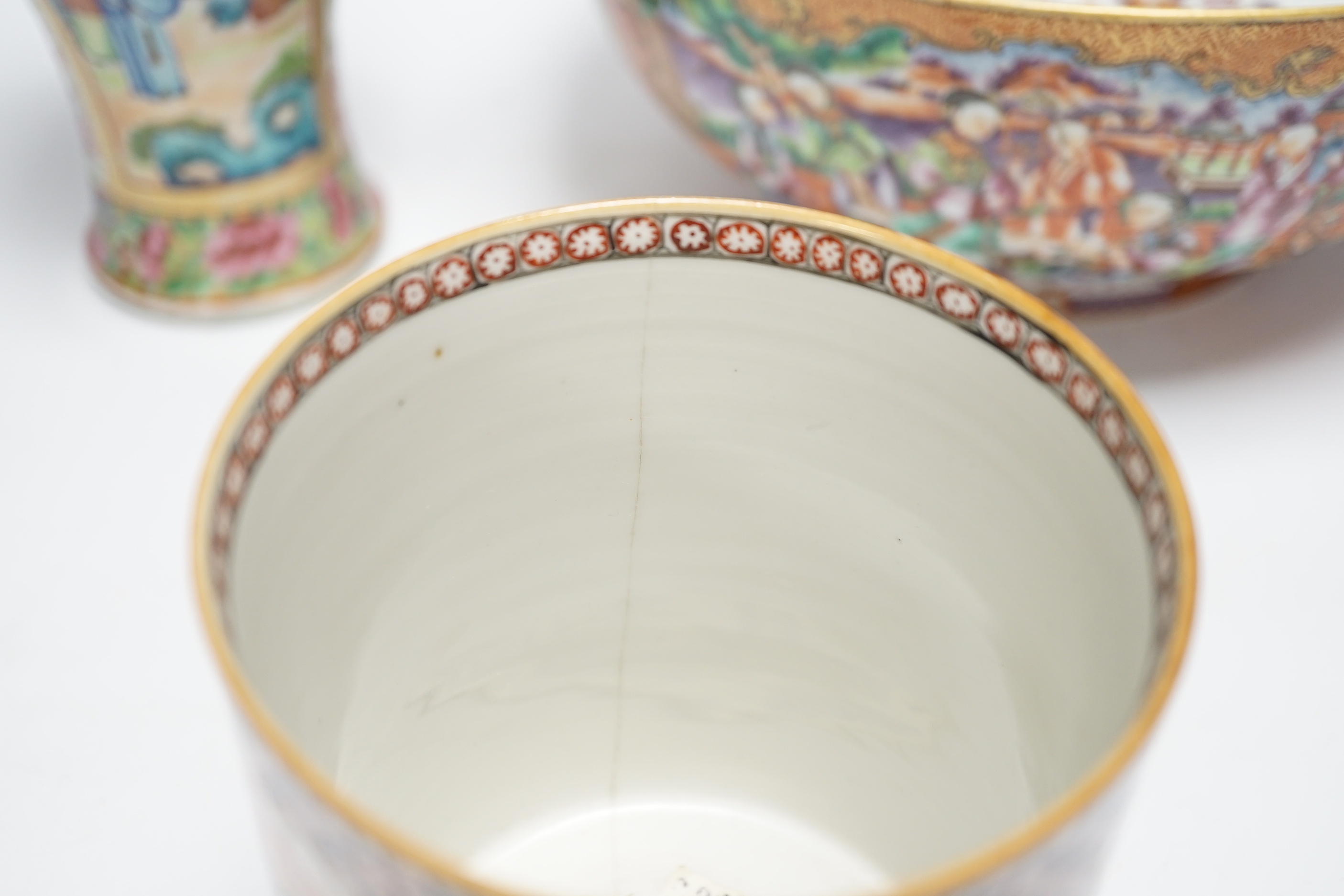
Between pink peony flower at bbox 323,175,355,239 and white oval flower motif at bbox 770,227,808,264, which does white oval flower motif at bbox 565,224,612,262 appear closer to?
white oval flower motif at bbox 770,227,808,264

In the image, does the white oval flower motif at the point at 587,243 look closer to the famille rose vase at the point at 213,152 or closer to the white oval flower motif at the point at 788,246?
the white oval flower motif at the point at 788,246

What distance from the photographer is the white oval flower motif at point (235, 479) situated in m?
0.25

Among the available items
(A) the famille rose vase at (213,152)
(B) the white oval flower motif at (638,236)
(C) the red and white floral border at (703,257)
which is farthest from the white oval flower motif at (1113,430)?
(A) the famille rose vase at (213,152)

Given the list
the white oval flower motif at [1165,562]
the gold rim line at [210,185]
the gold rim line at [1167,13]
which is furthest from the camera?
the gold rim line at [210,185]

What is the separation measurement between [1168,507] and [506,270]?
15 cm

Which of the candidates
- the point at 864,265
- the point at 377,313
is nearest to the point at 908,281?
the point at 864,265

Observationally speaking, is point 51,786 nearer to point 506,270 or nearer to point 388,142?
point 506,270

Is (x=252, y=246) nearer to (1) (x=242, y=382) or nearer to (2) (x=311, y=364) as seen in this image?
(1) (x=242, y=382)

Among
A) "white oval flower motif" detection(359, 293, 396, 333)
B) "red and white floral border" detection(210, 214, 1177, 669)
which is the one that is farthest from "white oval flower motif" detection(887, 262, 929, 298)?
"white oval flower motif" detection(359, 293, 396, 333)

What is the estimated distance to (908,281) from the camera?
0.30m

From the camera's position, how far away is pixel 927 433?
0.33 m

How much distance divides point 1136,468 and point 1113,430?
1 cm

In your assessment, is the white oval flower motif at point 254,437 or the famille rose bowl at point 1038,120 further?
the famille rose bowl at point 1038,120

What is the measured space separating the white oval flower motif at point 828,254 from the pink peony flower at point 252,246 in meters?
0.29
